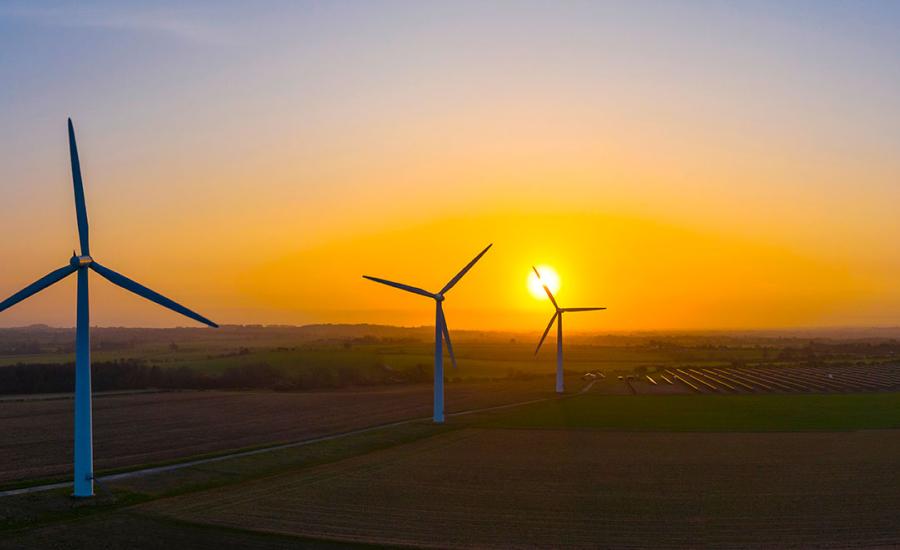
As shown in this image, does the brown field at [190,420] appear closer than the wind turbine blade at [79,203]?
No

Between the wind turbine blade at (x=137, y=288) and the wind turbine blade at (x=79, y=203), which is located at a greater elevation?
the wind turbine blade at (x=79, y=203)

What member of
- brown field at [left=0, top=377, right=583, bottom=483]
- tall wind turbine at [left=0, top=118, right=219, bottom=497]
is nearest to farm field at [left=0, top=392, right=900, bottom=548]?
tall wind turbine at [left=0, top=118, right=219, bottom=497]

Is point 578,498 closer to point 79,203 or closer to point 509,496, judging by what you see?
point 509,496

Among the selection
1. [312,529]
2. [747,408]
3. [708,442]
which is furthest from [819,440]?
[312,529]

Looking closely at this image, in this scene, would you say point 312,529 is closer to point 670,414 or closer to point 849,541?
point 849,541

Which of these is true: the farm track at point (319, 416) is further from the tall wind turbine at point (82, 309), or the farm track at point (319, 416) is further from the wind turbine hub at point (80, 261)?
the wind turbine hub at point (80, 261)

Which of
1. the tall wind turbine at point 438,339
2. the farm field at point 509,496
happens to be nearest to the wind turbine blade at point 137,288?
the farm field at point 509,496

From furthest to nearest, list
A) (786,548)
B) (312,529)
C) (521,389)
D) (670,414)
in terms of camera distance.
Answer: (521,389) < (670,414) < (312,529) < (786,548)
